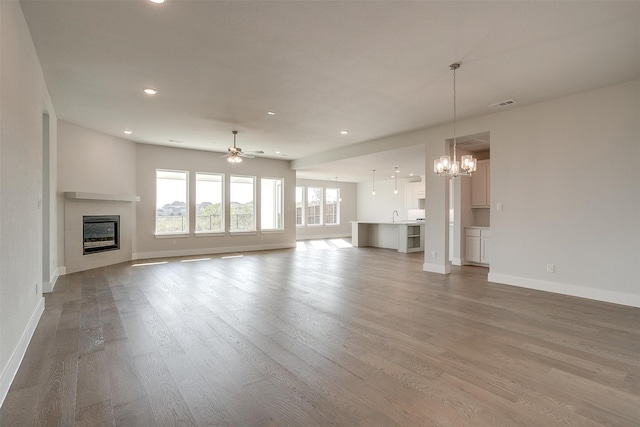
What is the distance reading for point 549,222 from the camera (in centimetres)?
500

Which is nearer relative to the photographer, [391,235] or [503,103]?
[503,103]

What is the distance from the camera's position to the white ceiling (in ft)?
9.04

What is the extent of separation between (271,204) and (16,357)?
28.2 ft

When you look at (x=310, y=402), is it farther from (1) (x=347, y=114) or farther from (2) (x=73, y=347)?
(1) (x=347, y=114)

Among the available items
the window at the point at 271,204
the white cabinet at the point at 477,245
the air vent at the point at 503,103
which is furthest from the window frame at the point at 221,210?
the air vent at the point at 503,103

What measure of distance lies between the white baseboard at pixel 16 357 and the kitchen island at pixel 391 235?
27.9 ft

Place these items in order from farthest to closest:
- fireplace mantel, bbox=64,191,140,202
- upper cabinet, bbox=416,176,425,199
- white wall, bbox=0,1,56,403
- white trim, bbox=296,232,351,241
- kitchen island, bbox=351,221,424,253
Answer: white trim, bbox=296,232,351,241 → upper cabinet, bbox=416,176,425,199 → kitchen island, bbox=351,221,424,253 → fireplace mantel, bbox=64,191,140,202 → white wall, bbox=0,1,56,403

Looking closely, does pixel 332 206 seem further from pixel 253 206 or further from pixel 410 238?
pixel 410 238

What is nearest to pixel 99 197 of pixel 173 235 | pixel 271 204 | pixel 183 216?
pixel 173 235

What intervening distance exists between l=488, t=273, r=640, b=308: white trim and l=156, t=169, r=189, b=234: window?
7906 mm

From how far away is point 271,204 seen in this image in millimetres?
10930

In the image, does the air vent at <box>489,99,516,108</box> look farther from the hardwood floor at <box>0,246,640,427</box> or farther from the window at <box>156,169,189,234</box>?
the window at <box>156,169,189,234</box>

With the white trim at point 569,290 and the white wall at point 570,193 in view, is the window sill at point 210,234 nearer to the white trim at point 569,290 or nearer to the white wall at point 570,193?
the white wall at point 570,193

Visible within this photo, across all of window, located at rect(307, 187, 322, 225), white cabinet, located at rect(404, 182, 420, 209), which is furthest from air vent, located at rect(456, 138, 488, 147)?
window, located at rect(307, 187, 322, 225)
